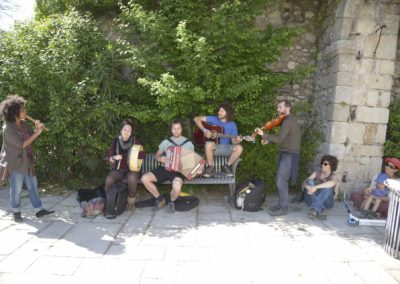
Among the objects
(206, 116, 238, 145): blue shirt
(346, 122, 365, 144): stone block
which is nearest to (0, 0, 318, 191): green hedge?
(206, 116, 238, 145): blue shirt

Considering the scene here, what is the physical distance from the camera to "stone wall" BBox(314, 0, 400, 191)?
212 inches

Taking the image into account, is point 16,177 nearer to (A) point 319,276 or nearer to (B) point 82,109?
(B) point 82,109

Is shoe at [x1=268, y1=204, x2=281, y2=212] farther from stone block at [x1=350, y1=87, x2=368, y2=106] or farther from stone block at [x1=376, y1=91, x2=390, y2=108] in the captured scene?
stone block at [x1=376, y1=91, x2=390, y2=108]

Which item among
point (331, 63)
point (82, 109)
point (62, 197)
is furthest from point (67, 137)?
point (331, 63)

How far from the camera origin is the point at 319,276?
3.11m

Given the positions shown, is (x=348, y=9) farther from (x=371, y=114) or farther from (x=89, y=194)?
(x=89, y=194)

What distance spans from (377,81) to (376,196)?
6.57ft

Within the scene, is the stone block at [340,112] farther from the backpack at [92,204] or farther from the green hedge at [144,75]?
the backpack at [92,204]

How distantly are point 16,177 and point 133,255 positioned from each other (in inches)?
79.8

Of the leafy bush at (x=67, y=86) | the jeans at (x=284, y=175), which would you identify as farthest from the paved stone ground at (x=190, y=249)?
the leafy bush at (x=67, y=86)

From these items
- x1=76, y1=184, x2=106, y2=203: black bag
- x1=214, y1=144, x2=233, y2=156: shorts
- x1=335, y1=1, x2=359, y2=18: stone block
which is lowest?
x1=76, y1=184, x2=106, y2=203: black bag

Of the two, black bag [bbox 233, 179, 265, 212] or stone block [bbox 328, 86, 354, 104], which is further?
stone block [bbox 328, 86, 354, 104]

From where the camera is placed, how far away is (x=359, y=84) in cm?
550

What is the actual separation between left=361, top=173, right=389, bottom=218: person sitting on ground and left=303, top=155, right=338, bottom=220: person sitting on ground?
49 cm
